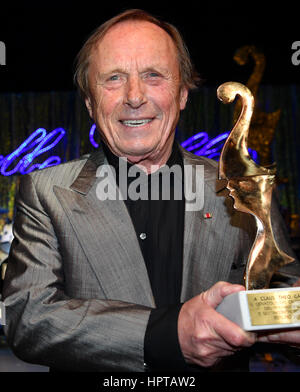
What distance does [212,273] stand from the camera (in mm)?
1108

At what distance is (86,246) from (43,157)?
680cm

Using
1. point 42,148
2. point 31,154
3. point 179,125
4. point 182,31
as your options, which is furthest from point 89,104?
point 179,125

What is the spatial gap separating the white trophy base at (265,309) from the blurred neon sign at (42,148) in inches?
240

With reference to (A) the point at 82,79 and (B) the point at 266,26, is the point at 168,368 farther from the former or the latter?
(B) the point at 266,26

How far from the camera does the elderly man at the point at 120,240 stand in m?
→ 0.91

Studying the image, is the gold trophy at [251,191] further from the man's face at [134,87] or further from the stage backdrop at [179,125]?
the stage backdrop at [179,125]

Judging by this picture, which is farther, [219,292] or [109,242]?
[109,242]

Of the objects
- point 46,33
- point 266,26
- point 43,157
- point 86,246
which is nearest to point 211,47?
point 266,26

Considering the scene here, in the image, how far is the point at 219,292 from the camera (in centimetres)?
80

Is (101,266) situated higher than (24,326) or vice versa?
(101,266)

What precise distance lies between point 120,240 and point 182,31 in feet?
14.8

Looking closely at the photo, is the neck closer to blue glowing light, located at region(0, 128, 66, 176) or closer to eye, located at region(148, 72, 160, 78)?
eye, located at region(148, 72, 160, 78)

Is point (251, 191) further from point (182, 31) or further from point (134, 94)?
point (182, 31)

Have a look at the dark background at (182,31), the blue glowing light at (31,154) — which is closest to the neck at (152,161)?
the dark background at (182,31)
